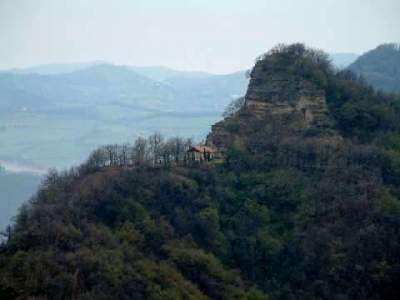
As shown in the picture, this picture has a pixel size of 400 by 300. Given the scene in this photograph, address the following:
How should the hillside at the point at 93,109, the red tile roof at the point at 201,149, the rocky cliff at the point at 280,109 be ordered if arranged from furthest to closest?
the hillside at the point at 93,109
the rocky cliff at the point at 280,109
the red tile roof at the point at 201,149

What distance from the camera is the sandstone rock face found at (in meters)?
27.3

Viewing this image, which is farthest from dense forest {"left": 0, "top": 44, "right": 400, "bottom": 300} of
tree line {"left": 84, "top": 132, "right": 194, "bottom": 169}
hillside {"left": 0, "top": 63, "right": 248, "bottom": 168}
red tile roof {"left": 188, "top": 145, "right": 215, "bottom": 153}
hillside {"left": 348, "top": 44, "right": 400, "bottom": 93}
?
hillside {"left": 0, "top": 63, "right": 248, "bottom": 168}

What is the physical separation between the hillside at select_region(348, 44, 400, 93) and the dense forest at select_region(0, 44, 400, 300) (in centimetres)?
2577

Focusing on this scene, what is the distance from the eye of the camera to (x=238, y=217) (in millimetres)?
23281

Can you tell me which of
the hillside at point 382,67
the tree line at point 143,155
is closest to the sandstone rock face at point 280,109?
the tree line at point 143,155

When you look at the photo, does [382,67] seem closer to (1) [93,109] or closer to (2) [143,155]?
(2) [143,155]

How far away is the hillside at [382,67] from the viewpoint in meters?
54.0

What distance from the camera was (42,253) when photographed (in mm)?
18484

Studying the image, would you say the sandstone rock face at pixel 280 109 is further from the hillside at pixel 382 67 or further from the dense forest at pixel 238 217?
the hillside at pixel 382 67

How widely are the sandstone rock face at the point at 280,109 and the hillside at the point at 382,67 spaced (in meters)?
26.1

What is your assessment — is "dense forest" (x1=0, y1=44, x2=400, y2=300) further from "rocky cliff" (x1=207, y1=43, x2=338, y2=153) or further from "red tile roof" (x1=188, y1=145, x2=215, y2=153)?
"red tile roof" (x1=188, y1=145, x2=215, y2=153)

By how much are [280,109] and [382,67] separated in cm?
3403

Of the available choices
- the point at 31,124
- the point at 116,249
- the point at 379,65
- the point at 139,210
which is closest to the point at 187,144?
the point at 139,210

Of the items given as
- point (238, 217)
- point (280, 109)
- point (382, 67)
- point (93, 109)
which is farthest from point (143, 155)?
point (93, 109)
